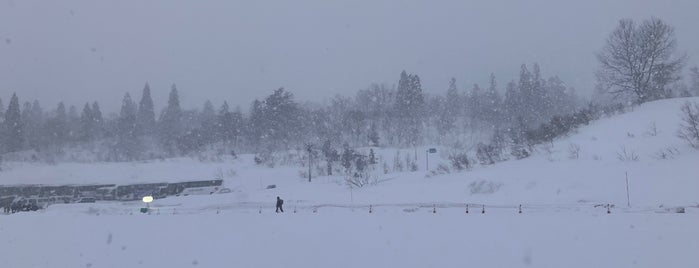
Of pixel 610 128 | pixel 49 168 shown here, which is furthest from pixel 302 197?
pixel 49 168

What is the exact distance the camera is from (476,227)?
17.8 m

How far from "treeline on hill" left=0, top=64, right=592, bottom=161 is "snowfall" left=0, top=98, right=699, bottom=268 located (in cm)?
5194

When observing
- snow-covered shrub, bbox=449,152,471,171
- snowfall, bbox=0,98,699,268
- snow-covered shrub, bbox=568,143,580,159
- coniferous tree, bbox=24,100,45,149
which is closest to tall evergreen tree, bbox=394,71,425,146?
snow-covered shrub, bbox=449,152,471,171

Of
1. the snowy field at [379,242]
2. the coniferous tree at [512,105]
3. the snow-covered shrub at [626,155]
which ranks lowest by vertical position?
the snowy field at [379,242]

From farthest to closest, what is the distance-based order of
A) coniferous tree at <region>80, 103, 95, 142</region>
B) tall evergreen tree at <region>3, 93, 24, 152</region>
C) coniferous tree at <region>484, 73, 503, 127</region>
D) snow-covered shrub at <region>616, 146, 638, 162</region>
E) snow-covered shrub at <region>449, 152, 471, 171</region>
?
1. coniferous tree at <region>80, 103, 95, 142</region>
2. coniferous tree at <region>484, 73, 503, 127</region>
3. tall evergreen tree at <region>3, 93, 24, 152</region>
4. snow-covered shrub at <region>449, 152, 471, 171</region>
5. snow-covered shrub at <region>616, 146, 638, 162</region>

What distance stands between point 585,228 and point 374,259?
715 centimetres

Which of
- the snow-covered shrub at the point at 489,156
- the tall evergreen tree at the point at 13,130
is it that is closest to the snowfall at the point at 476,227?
the snow-covered shrub at the point at 489,156

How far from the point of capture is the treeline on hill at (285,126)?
96562mm

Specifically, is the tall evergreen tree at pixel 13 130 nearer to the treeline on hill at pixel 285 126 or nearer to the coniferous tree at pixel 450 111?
the treeline on hill at pixel 285 126

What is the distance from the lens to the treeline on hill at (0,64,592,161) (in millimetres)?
96562

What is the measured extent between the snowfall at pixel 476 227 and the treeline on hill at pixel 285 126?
51.9m

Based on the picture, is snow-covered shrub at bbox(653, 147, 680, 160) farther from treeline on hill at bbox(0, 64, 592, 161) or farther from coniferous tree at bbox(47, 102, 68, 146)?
coniferous tree at bbox(47, 102, 68, 146)

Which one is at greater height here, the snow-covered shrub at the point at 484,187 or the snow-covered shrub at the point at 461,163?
the snow-covered shrub at the point at 461,163

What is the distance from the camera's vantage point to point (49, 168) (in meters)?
73.8
